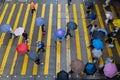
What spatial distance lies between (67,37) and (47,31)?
2.72 m

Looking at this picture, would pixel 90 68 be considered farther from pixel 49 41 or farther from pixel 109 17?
pixel 109 17

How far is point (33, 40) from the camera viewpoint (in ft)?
90.1

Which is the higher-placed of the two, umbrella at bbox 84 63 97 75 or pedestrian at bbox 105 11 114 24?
pedestrian at bbox 105 11 114 24

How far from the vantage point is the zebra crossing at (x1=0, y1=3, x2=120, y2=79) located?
24406 millimetres

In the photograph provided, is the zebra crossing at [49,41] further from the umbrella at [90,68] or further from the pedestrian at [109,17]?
the umbrella at [90,68]

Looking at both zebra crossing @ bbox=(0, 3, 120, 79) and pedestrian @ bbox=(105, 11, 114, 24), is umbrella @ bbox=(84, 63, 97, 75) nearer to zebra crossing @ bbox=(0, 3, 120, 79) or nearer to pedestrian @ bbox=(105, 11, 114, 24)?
zebra crossing @ bbox=(0, 3, 120, 79)

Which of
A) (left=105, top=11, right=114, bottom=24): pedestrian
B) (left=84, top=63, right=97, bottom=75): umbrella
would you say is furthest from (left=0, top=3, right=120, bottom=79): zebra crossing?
(left=84, top=63, right=97, bottom=75): umbrella

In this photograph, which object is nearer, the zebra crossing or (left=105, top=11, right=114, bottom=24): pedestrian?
the zebra crossing

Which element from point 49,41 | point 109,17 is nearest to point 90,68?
point 49,41

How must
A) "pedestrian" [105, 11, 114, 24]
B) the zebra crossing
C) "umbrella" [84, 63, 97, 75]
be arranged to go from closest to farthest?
"umbrella" [84, 63, 97, 75]
the zebra crossing
"pedestrian" [105, 11, 114, 24]

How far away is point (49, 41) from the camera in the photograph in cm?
2731

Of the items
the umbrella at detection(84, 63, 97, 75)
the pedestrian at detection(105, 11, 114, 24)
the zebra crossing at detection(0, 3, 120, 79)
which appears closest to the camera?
the umbrella at detection(84, 63, 97, 75)

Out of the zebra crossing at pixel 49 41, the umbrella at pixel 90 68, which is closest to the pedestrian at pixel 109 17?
the zebra crossing at pixel 49 41

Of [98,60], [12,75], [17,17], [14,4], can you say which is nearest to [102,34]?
[98,60]
